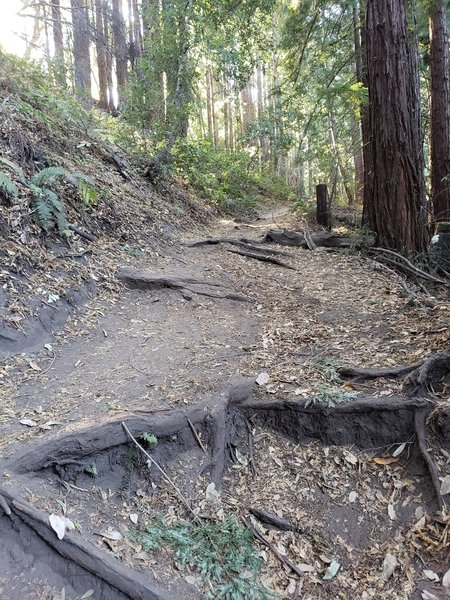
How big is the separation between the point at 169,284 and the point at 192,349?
187 centimetres

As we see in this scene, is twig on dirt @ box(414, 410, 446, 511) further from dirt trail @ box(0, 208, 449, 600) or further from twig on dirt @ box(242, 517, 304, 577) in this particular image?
twig on dirt @ box(242, 517, 304, 577)

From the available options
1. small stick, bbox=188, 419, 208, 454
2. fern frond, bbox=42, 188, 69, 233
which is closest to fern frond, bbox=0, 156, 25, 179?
fern frond, bbox=42, 188, 69, 233

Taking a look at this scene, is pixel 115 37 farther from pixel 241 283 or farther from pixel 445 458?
pixel 445 458

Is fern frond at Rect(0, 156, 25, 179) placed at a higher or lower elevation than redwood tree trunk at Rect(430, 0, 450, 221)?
lower

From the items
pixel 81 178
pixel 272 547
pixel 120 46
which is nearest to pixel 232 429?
pixel 272 547

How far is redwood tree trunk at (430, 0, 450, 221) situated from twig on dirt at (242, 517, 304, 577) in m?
9.43

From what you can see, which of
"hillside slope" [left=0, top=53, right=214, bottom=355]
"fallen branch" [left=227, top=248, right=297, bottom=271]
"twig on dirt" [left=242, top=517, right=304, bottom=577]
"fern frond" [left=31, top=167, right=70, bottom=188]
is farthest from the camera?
"fallen branch" [left=227, top=248, right=297, bottom=271]

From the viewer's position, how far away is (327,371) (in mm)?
4027

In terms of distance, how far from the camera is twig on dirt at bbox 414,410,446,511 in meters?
2.93

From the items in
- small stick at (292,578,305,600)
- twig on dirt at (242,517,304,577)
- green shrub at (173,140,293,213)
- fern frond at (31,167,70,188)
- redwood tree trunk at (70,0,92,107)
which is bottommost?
small stick at (292,578,305,600)

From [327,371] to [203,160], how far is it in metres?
11.9

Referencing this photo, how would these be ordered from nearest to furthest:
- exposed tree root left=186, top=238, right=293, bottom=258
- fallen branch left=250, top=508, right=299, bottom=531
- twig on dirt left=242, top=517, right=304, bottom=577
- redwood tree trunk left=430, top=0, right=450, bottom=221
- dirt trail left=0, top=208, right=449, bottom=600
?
twig on dirt left=242, top=517, right=304, bottom=577, fallen branch left=250, top=508, right=299, bottom=531, dirt trail left=0, top=208, right=449, bottom=600, exposed tree root left=186, top=238, right=293, bottom=258, redwood tree trunk left=430, top=0, right=450, bottom=221

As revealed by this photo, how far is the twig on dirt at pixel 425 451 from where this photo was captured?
2.93 m

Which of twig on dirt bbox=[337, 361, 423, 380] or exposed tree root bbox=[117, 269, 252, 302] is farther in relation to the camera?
exposed tree root bbox=[117, 269, 252, 302]
